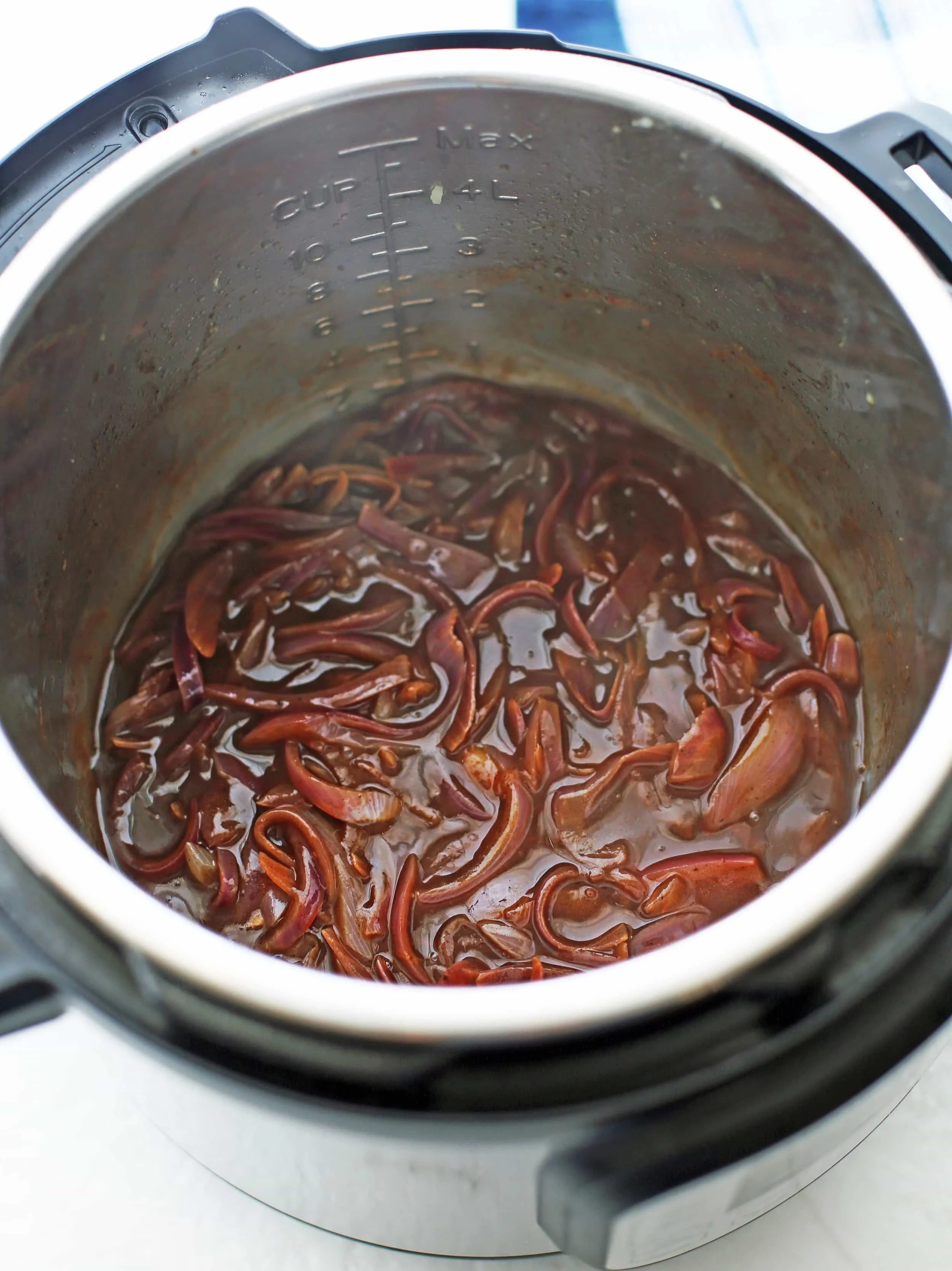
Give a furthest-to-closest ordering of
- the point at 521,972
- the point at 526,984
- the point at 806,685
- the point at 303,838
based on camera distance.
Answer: the point at 806,685 → the point at 303,838 → the point at 521,972 → the point at 526,984

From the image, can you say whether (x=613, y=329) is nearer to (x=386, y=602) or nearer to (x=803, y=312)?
(x=803, y=312)

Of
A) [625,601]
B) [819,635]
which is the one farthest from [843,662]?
[625,601]

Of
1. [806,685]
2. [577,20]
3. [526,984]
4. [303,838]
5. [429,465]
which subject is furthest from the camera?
[577,20]

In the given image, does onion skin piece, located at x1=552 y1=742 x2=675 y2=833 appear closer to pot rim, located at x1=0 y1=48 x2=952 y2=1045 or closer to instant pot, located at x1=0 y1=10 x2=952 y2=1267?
instant pot, located at x1=0 y1=10 x2=952 y2=1267

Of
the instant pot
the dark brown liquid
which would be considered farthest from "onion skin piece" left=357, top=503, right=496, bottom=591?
the instant pot

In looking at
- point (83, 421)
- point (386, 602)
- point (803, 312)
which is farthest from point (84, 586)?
point (803, 312)

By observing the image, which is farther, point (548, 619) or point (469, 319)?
point (469, 319)

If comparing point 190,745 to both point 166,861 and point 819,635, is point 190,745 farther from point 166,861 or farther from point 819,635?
point 819,635
